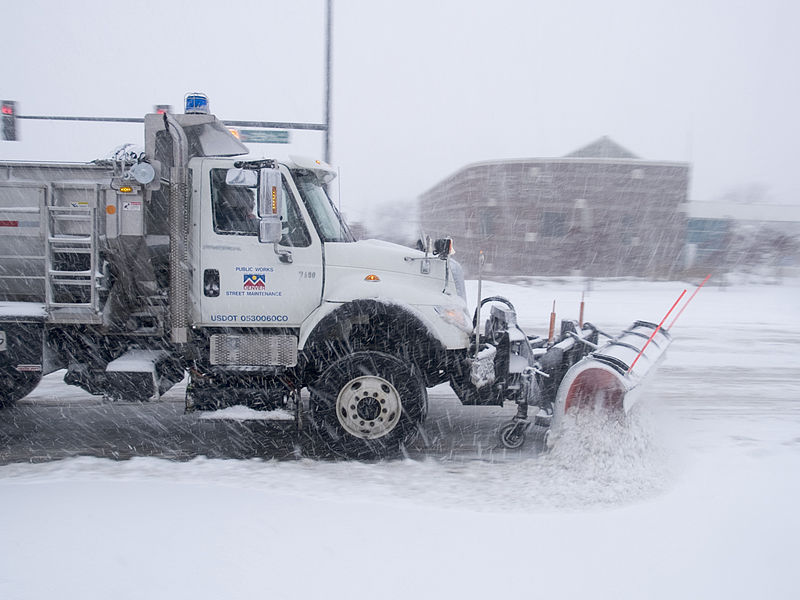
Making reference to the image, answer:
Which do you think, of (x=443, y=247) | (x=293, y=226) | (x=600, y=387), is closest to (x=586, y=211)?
(x=443, y=247)

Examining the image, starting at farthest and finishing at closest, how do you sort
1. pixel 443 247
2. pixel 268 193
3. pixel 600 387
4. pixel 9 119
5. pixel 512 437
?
pixel 9 119, pixel 512 437, pixel 443 247, pixel 600 387, pixel 268 193

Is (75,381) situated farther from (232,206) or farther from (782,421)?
(782,421)

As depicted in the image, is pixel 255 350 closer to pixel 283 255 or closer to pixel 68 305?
pixel 283 255

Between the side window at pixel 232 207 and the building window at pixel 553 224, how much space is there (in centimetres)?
3139

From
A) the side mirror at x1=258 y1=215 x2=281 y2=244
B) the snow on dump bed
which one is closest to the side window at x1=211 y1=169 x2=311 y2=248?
the side mirror at x1=258 y1=215 x2=281 y2=244

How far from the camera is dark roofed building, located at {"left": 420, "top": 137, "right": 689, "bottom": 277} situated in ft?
114

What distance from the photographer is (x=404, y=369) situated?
5.29 m

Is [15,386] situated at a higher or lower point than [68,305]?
lower

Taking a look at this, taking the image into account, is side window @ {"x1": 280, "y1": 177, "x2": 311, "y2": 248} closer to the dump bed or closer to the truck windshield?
the truck windshield

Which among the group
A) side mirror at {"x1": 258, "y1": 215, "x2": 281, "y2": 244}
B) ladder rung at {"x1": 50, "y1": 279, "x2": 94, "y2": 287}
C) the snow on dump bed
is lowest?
the snow on dump bed

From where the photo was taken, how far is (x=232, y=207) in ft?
17.6

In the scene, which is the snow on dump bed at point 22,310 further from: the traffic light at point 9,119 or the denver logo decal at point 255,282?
the traffic light at point 9,119

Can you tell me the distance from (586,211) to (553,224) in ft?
6.65

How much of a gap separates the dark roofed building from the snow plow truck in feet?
97.0
